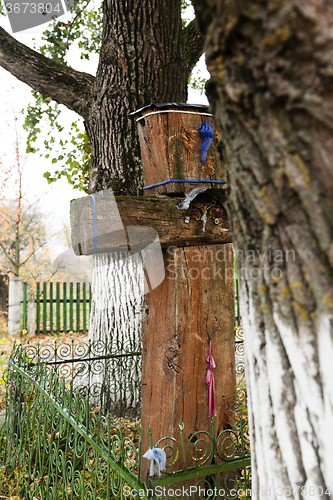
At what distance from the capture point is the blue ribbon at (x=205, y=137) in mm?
2416

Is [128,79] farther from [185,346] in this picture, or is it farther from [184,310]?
[185,346]

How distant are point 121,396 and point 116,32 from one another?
4.55m

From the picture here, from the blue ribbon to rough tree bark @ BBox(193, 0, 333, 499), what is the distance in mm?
1585

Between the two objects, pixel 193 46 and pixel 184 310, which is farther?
pixel 193 46

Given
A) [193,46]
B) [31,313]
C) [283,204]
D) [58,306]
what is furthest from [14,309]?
[283,204]

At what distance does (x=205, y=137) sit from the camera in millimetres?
2441

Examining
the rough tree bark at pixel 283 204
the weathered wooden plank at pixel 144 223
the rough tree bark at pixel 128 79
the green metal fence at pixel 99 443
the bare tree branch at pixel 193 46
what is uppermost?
the bare tree branch at pixel 193 46

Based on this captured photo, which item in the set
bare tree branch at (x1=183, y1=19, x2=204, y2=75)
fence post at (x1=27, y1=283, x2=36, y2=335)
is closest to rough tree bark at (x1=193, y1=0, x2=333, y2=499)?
bare tree branch at (x1=183, y1=19, x2=204, y2=75)

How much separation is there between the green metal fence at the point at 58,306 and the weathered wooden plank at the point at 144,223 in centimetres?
981

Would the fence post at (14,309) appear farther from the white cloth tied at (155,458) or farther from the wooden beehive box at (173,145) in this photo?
the white cloth tied at (155,458)

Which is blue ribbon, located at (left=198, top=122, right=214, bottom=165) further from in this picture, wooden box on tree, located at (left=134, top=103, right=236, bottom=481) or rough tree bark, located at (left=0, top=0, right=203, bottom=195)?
rough tree bark, located at (left=0, top=0, right=203, bottom=195)

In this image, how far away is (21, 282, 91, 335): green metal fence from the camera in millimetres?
11258

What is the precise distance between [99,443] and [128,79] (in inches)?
155

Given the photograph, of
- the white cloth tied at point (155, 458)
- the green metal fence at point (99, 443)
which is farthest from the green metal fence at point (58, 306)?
the white cloth tied at point (155, 458)
